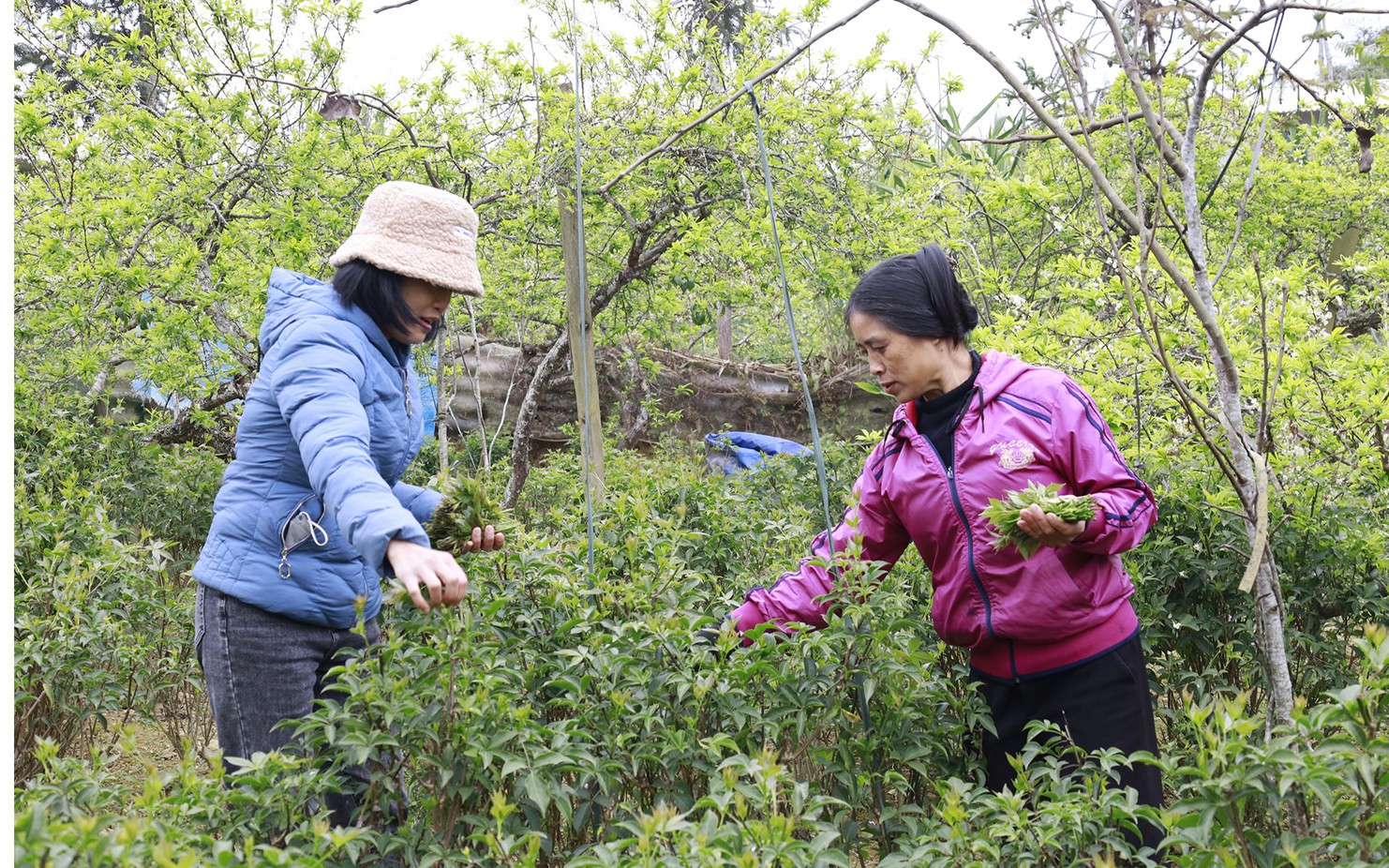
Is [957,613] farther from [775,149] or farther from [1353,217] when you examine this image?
[1353,217]

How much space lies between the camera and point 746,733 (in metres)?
1.93

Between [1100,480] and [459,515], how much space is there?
1.26 metres

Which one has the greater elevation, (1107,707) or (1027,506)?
(1027,506)

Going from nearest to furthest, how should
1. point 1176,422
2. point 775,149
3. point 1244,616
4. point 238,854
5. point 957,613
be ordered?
point 238,854 → point 957,613 → point 1244,616 → point 1176,422 → point 775,149

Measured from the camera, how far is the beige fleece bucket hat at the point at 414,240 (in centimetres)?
209

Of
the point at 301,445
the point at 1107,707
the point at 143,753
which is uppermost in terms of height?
the point at 301,445

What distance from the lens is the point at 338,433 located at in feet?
5.98

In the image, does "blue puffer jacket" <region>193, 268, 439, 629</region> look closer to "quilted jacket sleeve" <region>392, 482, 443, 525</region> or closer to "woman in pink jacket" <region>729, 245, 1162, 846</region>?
"quilted jacket sleeve" <region>392, 482, 443, 525</region>

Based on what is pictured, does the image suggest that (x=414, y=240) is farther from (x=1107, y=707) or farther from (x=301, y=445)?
(x=1107, y=707)

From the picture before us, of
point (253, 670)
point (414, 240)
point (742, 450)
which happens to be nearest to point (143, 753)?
point (253, 670)

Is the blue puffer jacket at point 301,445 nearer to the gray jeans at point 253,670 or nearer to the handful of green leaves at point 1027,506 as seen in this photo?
the gray jeans at point 253,670

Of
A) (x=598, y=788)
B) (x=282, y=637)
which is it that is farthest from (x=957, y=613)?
(x=282, y=637)

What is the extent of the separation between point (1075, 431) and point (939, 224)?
149 inches

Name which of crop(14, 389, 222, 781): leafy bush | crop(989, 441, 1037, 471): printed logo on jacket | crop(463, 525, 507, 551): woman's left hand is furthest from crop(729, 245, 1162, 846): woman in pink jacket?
crop(14, 389, 222, 781): leafy bush
